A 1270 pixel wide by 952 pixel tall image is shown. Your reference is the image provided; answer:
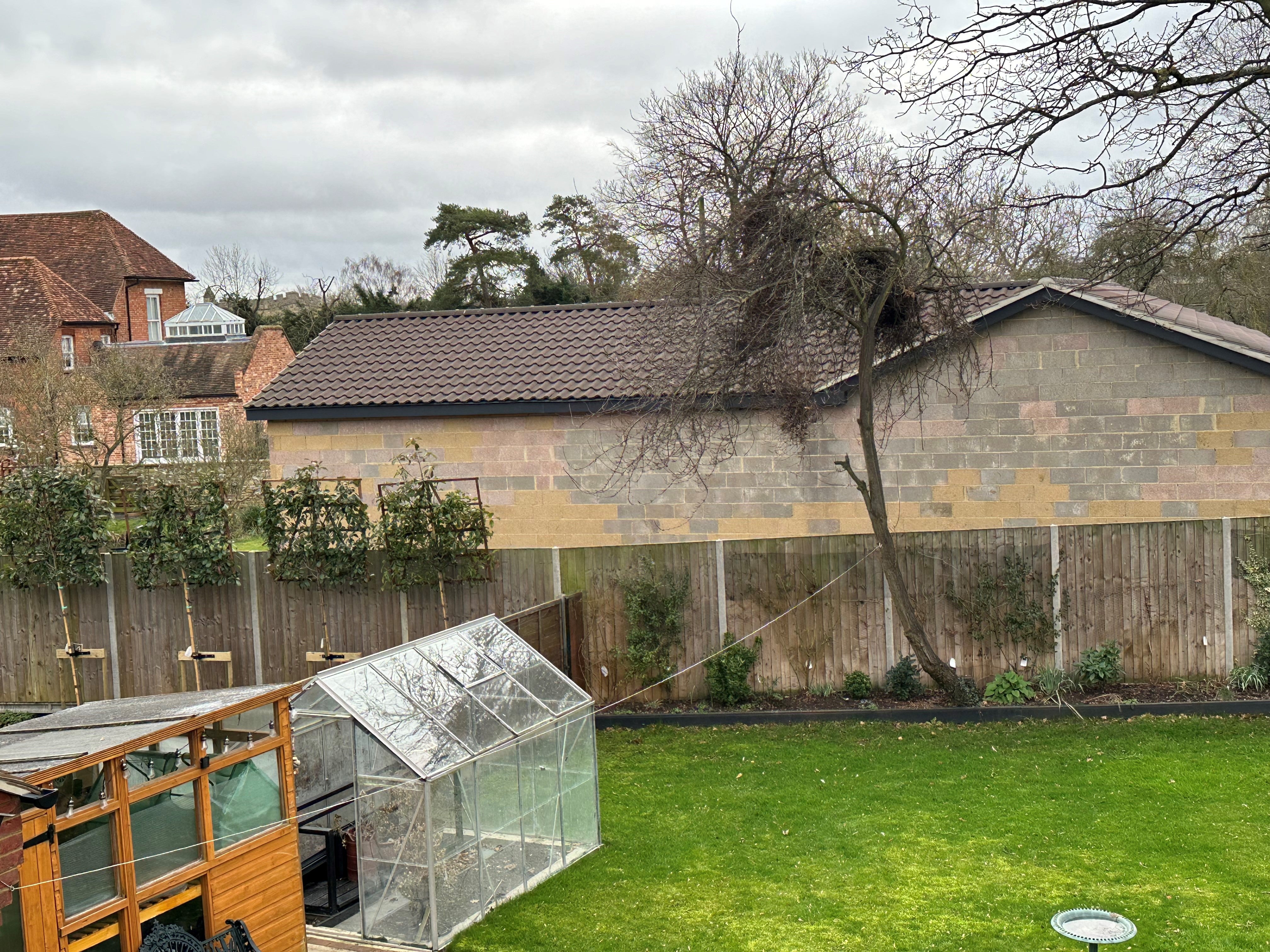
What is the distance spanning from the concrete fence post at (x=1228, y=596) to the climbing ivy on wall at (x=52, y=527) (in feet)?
44.3

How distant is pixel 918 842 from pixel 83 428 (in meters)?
24.5

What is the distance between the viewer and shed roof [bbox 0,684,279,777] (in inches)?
260

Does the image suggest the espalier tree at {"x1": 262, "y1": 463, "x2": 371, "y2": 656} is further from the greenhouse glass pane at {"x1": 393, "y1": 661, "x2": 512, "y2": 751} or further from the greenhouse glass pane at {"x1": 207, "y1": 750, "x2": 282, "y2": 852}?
the greenhouse glass pane at {"x1": 207, "y1": 750, "x2": 282, "y2": 852}

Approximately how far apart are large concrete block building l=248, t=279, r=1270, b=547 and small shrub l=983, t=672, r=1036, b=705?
2.34 meters

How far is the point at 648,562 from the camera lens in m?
13.9

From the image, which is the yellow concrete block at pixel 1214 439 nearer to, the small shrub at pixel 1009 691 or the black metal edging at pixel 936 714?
the black metal edging at pixel 936 714

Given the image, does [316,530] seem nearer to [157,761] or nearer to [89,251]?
[157,761]

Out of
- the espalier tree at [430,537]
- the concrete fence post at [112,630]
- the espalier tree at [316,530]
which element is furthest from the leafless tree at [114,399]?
the espalier tree at [430,537]

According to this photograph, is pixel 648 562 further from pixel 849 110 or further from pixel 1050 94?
pixel 1050 94

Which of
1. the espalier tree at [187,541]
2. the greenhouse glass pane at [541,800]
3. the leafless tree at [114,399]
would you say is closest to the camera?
the greenhouse glass pane at [541,800]

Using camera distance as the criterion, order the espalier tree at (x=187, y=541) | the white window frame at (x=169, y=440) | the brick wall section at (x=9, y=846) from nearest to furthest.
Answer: the brick wall section at (x=9, y=846) < the espalier tree at (x=187, y=541) < the white window frame at (x=169, y=440)

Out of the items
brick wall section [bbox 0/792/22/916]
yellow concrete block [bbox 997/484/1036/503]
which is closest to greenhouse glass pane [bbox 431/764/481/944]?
brick wall section [bbox 0/792/22/916]

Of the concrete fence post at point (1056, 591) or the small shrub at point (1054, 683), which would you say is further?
the concrete fence post at point (1056, 591)

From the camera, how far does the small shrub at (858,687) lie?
44.2 ft
